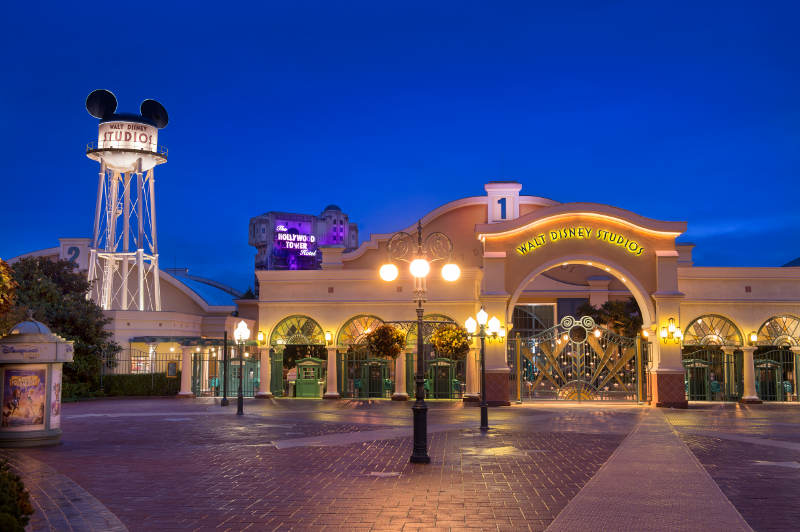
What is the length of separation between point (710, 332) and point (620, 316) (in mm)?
8508

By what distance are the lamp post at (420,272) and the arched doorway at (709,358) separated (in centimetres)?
2060

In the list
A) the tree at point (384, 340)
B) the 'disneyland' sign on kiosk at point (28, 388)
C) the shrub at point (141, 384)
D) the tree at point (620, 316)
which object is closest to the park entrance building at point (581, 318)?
the tree at point (384, 340)

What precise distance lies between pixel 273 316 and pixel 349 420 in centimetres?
1363

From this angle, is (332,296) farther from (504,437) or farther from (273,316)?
(504,437)

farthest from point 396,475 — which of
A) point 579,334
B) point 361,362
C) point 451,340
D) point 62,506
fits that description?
point 579,334

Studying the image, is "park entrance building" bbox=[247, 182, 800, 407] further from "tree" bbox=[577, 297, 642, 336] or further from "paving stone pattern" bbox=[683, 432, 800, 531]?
"paving stone pattern" bbox=[683, 432, 800, 531]

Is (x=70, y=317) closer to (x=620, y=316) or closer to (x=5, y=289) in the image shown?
(x=5, y=289)

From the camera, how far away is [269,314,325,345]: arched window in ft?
119

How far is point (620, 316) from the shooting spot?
4272 cm

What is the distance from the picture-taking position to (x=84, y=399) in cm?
3603

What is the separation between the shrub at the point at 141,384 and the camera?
38.1m

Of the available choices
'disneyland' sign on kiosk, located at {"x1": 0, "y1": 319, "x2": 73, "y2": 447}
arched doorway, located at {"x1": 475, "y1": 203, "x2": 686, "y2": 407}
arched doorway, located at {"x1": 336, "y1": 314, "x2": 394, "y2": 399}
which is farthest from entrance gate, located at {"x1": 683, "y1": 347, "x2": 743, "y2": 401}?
'disneyland' sign on kiosk, located at {"x1": 0, "y1": 319, "x2": 73, "y2": 447}

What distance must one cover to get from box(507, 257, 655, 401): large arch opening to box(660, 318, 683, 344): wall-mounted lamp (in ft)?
2.99

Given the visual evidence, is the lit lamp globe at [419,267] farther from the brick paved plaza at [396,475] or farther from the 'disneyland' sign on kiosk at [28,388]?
the 'disneyland' sign on kiosk at [28,388]
